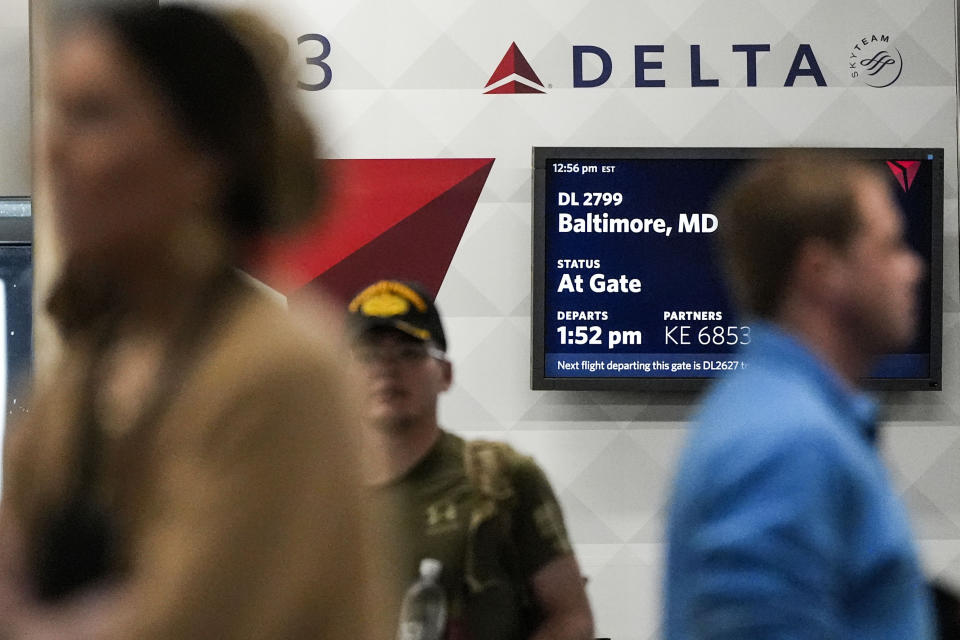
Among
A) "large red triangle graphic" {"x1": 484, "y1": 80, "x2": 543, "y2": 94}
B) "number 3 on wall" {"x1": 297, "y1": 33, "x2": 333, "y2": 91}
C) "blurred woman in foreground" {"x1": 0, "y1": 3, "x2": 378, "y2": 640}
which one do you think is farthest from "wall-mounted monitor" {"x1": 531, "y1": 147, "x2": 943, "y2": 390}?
"blurred woman in foreground" {"x1": 0, "y1": 3, "x2": 378, "y2": 640}

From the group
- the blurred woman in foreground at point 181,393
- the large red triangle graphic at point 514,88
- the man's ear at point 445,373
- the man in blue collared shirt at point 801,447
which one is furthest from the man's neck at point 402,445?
the large red triangle graphic at point 514,88

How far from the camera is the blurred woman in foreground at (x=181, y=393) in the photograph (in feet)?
2.34

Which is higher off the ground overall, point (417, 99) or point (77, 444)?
point (417, 99)

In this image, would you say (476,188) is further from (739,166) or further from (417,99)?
(739,166)

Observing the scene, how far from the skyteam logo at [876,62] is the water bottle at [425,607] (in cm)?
251

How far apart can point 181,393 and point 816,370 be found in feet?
2.78

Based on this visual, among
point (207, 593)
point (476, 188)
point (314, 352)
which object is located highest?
point (476, 188)

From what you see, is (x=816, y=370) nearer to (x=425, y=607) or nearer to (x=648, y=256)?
(x=425, y=607)

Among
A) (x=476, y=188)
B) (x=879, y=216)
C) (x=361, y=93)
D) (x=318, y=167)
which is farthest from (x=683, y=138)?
(x=318, y=167)

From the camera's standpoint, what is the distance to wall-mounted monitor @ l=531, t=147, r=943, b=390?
3.54m

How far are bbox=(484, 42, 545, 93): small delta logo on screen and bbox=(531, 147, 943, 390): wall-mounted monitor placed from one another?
0.25m

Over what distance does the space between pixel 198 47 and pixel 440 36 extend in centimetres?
299

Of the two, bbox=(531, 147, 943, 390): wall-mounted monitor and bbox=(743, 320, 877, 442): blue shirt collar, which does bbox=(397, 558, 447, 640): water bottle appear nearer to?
bbox=(743, 320, 877, 442): blue shirt collar

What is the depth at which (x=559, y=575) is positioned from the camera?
6.75 ft
